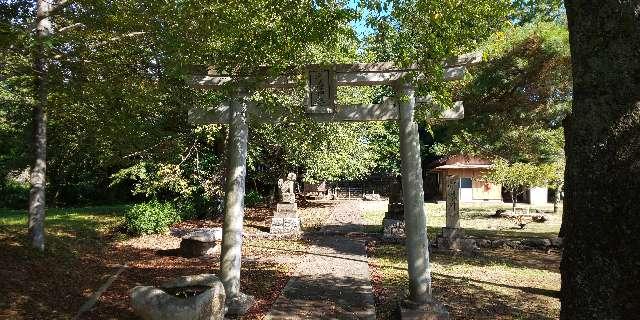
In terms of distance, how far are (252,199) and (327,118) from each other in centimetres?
1753

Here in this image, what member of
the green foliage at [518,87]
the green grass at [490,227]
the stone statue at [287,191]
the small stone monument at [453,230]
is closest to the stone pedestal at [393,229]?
the green grass at [490,227]

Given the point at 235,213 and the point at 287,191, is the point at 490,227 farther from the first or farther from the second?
the point at 235,213

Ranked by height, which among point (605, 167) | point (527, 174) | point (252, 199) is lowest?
point (252, 199)

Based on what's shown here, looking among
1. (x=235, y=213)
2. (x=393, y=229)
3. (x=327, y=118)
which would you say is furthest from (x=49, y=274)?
(x=393, y=229)

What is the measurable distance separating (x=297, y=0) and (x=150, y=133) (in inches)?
310

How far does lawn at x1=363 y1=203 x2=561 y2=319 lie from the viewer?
7316 millimetres

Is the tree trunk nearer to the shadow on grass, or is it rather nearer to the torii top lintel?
the shadow on grass

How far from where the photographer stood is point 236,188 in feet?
22.5

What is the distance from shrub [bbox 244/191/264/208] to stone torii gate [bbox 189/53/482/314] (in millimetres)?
16776

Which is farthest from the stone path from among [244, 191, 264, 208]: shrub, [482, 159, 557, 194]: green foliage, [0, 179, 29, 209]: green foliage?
[0, 179, 29, 209]: green foliage

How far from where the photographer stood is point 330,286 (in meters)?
8.35

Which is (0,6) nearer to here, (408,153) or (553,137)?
(408,153)

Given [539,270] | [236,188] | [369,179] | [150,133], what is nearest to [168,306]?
[236,188]

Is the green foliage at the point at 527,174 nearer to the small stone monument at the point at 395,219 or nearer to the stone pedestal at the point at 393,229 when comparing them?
the small stone monument at the point at 395,219
